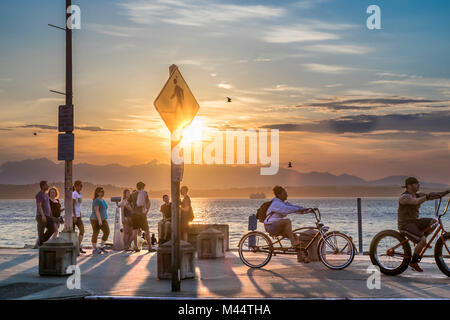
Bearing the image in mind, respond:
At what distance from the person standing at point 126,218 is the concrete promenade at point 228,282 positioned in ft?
9.92

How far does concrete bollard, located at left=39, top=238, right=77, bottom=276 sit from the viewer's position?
12977 millimetres

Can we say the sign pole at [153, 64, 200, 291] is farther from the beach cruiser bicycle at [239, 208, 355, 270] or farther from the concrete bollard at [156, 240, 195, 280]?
the beach cruiser bicycle at [239, 208, 355, 270]

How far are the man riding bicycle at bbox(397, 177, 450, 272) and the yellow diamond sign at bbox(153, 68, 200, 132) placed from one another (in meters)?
4.46

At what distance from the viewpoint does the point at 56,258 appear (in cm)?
1304

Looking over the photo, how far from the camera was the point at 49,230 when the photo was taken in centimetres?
1848

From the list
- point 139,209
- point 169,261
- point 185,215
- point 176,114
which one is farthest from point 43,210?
point 176,114

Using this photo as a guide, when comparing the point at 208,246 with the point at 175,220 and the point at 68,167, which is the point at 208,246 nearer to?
the point at 68,167

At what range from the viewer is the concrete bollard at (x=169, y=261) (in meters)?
12.2

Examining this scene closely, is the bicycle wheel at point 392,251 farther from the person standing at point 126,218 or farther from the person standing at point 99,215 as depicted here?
the person standing at point 99,215

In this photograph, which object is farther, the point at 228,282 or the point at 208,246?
the point at 208,246

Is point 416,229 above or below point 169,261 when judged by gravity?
above

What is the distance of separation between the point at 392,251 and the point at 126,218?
28.1ft

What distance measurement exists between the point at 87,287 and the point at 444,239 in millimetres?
6102
